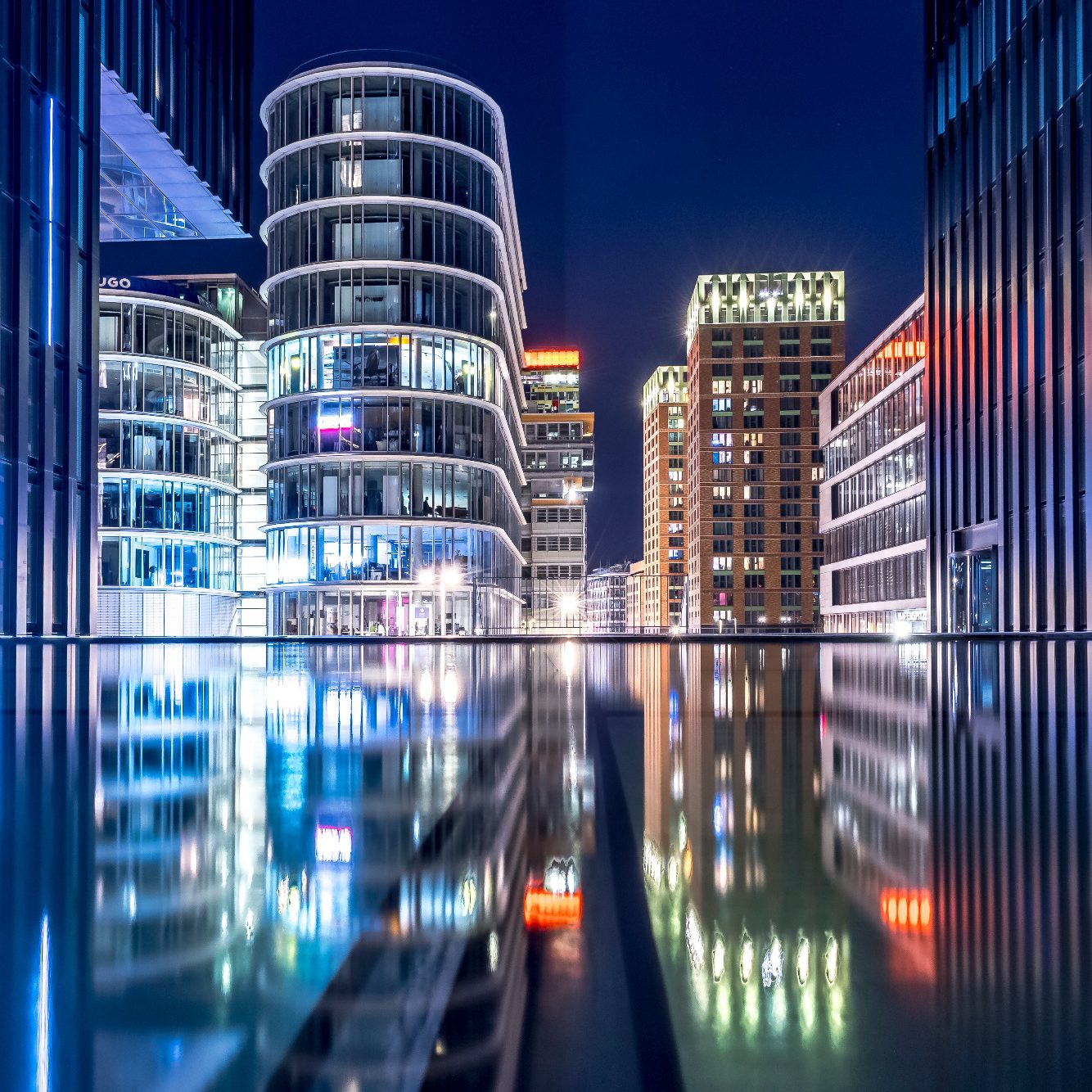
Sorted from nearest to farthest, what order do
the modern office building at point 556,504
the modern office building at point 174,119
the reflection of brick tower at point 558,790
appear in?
the reflection of brick tower at point 558,790 → the modern office building at point 174,119 → the modern office building at point 556,504

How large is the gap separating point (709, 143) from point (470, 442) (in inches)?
4443

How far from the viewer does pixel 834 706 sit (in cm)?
551

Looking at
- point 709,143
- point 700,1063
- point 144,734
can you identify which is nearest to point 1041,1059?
point 700,1063

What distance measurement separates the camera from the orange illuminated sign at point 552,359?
124875mm

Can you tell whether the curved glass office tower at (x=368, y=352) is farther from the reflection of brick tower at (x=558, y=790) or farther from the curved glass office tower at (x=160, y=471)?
the reflection of brick tower at (x=558, y=790)

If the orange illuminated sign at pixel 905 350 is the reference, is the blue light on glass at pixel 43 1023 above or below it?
below

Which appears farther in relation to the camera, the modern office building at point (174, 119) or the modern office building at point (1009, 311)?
the modern office building at point (174, 119)

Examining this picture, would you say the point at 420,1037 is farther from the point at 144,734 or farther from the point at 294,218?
the point at 294,218

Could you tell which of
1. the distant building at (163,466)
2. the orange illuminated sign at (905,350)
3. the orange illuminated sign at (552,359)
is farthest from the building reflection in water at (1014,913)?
the orange illuminated sign at (552,359)

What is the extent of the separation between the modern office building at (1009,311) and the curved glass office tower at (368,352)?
82.1 ft

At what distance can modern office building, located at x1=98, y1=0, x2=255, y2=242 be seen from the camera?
3741 cm

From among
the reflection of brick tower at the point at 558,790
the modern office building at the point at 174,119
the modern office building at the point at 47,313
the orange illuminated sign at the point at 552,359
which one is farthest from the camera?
the orange illuminated sign at the point at 552,359

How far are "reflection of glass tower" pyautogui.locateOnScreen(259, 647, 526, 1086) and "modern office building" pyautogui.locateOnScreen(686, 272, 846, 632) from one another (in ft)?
433

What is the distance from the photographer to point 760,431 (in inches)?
5359
